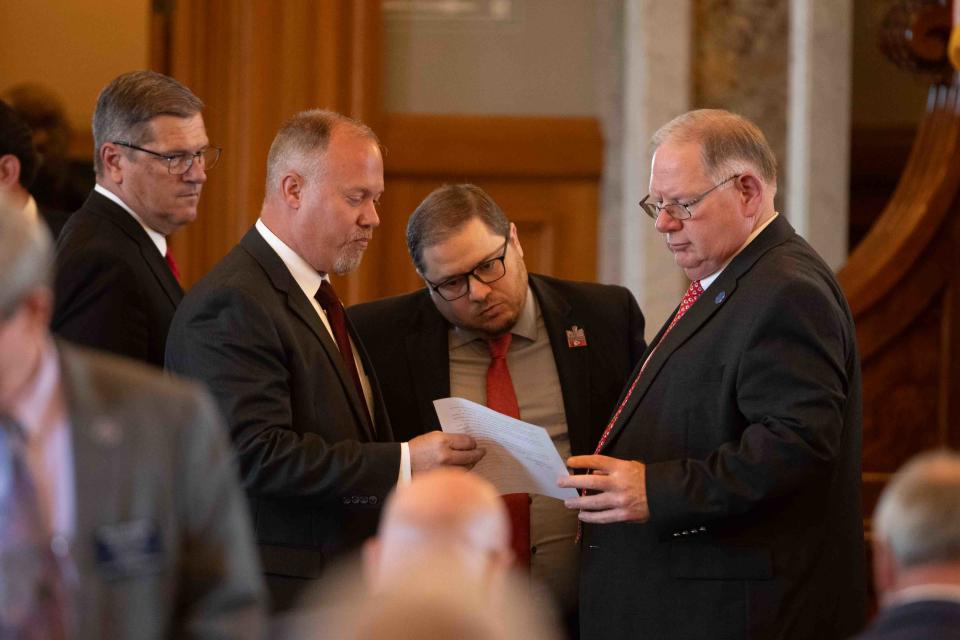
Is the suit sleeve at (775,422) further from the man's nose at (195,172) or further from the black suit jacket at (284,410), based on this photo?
the man's nose at (195,172)

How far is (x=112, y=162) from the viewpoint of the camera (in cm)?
387

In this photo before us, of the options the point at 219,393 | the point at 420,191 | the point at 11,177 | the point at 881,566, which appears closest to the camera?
the point at 881,566

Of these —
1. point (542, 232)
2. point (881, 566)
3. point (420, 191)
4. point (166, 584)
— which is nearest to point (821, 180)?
point (542, 232)

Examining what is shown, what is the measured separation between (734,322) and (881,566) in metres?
1.35

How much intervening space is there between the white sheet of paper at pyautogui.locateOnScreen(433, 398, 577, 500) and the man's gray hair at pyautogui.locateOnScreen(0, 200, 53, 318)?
64.1 inches

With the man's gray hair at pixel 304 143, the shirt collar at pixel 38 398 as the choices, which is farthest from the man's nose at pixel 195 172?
the shirt collar at pixel 38 398

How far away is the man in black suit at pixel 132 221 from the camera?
3611 millimetres

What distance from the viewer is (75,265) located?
3.64 metres

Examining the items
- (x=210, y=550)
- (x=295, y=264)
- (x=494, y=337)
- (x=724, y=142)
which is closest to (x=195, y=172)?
(x=295, y=264)

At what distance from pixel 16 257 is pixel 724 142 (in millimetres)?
2029

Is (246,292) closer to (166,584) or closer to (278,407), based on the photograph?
(278,407)

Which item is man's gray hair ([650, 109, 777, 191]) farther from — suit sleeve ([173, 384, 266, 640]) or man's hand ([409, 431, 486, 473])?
suit sleeve ([173, 384, 266, 640])

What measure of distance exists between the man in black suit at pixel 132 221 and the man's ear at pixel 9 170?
53 cm

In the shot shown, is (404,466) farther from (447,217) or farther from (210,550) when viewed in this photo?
(210,550)
